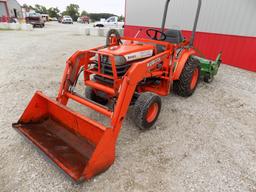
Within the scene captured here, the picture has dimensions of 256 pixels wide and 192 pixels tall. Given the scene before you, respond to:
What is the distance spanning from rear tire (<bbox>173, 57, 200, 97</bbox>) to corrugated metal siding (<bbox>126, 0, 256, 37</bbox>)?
360cm

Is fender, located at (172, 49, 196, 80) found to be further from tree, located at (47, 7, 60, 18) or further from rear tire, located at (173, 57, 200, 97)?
tree, located at (47, 7, 60, 18)

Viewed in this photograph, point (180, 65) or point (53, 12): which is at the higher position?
point (180, 65)

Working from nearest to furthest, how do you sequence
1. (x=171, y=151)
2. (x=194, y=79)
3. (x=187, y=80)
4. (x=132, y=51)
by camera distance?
(x=171, y=151), (x=132, y=51), (x=187, y=80), (x=194, y=79)

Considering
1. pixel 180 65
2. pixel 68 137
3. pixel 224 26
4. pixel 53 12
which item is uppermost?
pixel 224 26

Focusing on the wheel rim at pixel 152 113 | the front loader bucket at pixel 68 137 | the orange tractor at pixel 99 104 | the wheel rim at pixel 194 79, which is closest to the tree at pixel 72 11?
the wheel rim at pixel 194 79

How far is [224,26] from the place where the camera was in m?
7.06

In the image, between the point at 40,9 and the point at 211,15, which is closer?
the point at 211,15

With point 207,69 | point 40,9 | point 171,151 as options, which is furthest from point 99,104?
point 40,9

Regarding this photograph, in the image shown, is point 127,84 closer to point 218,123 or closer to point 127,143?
point 127,143

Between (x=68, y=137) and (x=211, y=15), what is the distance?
7328 mm

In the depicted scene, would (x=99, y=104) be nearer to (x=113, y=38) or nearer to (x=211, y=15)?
(x=113, y=38)

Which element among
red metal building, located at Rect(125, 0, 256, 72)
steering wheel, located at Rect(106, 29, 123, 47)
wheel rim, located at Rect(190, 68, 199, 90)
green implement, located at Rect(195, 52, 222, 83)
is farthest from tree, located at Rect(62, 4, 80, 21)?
wheel rim, located at Rect(190, 68, 199, 90)

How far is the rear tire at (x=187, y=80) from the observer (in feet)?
13.1

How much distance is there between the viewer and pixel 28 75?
214 inches
